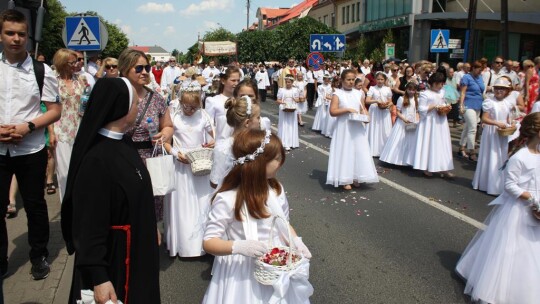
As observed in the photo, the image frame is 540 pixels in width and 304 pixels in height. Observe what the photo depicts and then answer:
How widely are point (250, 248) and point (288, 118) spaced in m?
10.8

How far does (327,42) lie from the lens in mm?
20156

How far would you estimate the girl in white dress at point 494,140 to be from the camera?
792 cm

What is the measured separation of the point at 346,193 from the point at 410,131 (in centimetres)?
278

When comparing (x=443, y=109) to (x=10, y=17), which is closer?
(x=10, y=17)

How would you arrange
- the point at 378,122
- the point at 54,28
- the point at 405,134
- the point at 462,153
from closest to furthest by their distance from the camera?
the point at 405,134 < the point at 462,153 < the point at 378,122 < the point at 54,28

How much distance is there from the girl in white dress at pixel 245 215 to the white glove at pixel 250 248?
9cm

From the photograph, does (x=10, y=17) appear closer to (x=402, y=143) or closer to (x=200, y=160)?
(x=200, y=160)

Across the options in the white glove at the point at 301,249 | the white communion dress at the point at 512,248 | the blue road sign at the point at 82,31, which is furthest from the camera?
the blue road sign at the point at 82,31

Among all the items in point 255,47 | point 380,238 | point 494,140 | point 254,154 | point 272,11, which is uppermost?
point 272,11

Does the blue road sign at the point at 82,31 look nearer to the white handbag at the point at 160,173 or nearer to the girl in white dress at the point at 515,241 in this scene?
the white handbag at the point at 160,173

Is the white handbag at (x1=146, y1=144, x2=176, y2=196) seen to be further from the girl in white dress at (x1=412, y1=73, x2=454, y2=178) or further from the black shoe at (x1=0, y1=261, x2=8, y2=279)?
the girl in white dress at (x1=412, y1=73, x2=454, y2=178)

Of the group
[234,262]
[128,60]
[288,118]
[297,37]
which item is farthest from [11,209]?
[297,37]

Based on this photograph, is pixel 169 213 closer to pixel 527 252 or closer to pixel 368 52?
pixel 527 252

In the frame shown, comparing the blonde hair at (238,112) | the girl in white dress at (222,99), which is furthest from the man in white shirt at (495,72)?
the blonde hair at (238,112)
